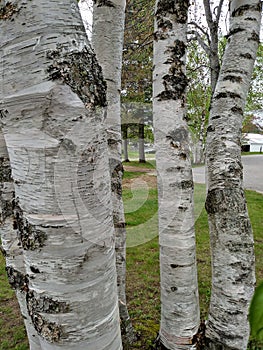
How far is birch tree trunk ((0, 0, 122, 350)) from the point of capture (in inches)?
30.0

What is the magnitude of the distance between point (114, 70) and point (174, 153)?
79 centimetres

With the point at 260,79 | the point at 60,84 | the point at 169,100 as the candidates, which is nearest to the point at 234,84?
the point at 169,100

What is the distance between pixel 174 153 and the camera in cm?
179

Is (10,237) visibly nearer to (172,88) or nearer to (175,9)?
(172,88)

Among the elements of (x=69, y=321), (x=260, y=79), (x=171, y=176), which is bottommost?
(x=69, y=321)

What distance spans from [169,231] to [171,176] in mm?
341

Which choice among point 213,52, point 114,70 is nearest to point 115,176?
point 114,70

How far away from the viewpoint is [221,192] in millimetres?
1857

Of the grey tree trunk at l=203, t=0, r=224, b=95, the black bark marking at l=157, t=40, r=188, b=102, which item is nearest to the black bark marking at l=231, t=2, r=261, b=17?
the black bark marking at l=157, t=40, r=188, b=102

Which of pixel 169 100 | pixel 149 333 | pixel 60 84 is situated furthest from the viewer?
pixel 149 333

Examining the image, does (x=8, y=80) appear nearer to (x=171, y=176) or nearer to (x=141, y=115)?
(x=171, y=176)

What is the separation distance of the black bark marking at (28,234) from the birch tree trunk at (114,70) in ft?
4.40

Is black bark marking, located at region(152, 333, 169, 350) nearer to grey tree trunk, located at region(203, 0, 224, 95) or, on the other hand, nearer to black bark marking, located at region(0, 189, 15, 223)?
black bark marking, located at region(0, 189, 15, 223)

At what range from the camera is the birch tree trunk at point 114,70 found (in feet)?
6.74
